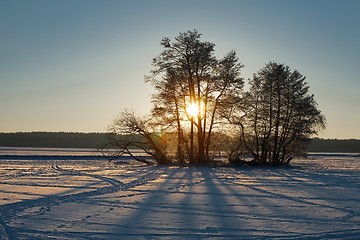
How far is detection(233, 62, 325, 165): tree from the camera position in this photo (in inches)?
1455

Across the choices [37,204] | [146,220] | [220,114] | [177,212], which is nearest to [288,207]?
[177,212]

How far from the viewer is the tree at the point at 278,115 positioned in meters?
37.0

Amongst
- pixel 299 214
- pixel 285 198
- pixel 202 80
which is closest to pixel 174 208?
pixel 299 214

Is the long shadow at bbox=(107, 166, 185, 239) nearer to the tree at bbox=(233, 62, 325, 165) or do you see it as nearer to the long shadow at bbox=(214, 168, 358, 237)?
the long shadow at bbox=(214, 168, 358, 237)

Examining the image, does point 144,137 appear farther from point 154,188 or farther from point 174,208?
point 174,208

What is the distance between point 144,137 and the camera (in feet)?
122

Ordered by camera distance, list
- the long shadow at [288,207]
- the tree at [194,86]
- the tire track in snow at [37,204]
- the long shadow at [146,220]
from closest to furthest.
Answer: the long shadow at [146,220] → the tire track in snow at [37,204] → the long shadow at [288,207] → the tree at [194,86]

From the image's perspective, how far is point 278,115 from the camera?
37.2 metres

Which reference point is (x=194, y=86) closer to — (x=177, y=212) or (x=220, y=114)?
(x=220, y=114)

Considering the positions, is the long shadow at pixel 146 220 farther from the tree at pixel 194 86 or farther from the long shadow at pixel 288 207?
the tree at pixel 194 86

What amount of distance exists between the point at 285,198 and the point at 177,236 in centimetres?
677

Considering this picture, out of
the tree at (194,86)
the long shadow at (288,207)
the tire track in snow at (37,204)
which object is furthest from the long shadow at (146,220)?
the tree at (194,86)

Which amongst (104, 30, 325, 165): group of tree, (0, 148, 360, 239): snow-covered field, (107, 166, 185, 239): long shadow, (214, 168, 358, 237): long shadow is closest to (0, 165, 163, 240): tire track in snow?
(0, 148, 360, 239): snow-covered field

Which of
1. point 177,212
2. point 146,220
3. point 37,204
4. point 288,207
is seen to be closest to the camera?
point 146,220
